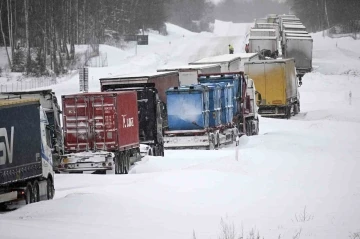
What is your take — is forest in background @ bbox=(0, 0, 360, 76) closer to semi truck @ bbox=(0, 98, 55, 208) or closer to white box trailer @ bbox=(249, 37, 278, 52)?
white box trailer @ bbox=(249, 37, 278, 52)

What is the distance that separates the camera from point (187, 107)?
36031 millimetres

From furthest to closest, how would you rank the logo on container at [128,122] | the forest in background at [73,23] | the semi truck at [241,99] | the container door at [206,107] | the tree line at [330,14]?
the tree line at [330,14] → the forest in background at [73,23] → the semi truck at [241,99] → the container door at [206,107] → the logo on container at [128,122]

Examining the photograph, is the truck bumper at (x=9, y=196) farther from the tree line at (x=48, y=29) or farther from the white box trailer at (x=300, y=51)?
the white box trailer at (x=300, y=51)

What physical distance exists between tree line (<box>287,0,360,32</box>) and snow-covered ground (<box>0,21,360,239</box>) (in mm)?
78603

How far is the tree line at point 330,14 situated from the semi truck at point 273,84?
65.2 meters

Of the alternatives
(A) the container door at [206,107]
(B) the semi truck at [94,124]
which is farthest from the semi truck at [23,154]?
(A) the container door at [206,107]

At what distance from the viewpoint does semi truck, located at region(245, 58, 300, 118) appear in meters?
49.7

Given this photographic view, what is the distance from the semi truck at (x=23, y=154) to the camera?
19719mm

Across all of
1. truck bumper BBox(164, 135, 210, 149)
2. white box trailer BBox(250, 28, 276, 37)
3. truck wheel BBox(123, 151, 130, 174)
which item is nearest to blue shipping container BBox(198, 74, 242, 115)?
truck bumper BBox(164, 135, 210, 149)

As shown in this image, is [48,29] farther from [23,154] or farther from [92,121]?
[23,154]

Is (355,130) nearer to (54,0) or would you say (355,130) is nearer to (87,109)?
(87,109)

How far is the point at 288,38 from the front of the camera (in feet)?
244

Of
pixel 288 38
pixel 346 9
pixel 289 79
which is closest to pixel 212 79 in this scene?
pixel 289 79

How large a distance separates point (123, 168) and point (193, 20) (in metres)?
150
